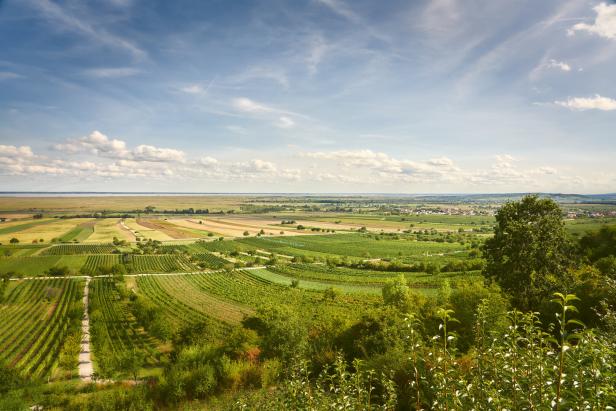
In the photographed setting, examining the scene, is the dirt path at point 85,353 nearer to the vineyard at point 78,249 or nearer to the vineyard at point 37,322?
the vineyard at point 37,322

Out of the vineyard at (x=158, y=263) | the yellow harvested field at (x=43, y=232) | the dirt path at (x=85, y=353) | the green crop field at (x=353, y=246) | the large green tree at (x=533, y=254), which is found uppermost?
the large green tree at (x=533, y=254)

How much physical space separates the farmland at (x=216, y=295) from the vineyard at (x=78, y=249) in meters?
1.18

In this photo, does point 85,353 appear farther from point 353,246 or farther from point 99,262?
point 353,246

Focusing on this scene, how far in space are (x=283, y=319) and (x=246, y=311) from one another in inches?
1065

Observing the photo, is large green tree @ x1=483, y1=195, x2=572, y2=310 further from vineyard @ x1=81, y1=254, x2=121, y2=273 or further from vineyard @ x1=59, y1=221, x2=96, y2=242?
vineyard @ x1=59, y1=221, x2=96, y2=242

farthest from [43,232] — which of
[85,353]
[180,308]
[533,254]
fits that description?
[533,254]

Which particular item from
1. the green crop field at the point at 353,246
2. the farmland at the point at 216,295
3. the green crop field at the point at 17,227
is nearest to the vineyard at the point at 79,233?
the farmland at the point at 216,295

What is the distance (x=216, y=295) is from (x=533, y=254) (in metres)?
57.7

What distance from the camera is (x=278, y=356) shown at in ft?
92.3

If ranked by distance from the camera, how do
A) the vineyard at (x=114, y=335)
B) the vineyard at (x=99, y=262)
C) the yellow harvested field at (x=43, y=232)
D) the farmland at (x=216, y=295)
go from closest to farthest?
1. the farmland at (x=216, y=295)
2. the vineyard at (x=114, y=335)
3. the vineyard at (x=99, y=262)
4. the yellow harvested field at (x=43, y=232)

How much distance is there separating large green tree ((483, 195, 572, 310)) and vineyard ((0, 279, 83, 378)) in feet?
157

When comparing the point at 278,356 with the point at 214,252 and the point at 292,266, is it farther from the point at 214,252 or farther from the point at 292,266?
the point at 214,252

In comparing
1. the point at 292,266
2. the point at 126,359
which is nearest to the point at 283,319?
the point at 126,359

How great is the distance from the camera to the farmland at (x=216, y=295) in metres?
28.6
